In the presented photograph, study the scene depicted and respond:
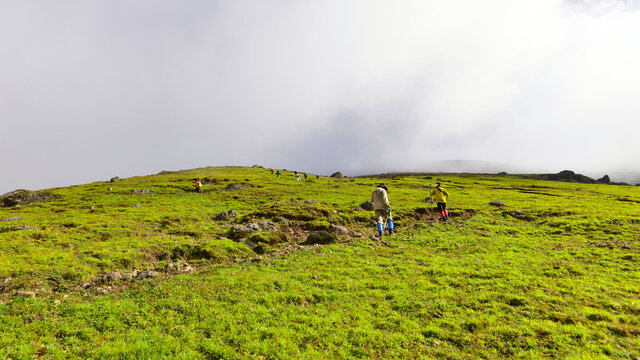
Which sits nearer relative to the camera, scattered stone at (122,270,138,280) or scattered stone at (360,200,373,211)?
scattered stone at (122,270,138,280)

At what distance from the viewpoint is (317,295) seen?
42.4ft

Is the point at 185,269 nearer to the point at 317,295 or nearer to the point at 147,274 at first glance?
the point at 147,274

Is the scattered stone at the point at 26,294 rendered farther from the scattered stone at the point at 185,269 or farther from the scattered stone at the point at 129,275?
the scattered stone at the point at 185,269

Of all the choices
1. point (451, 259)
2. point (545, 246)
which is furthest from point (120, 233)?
point (545, 246)

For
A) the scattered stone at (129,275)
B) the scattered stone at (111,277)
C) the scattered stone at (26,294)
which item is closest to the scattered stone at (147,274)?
the scattered stone at (129,275)

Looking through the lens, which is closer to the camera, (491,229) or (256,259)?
(256,259)

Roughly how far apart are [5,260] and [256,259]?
50.1 ft

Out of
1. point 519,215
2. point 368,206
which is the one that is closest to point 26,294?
point 368,206

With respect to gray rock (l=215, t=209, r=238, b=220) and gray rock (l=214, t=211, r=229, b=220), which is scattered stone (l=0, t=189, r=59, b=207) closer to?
gray rock (l=214, t=211, r=229, b=220)

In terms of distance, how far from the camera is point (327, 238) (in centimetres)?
2383

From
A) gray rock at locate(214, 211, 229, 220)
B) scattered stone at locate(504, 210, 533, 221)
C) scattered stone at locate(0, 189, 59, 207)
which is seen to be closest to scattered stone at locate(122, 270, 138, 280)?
gray rock at locate(214, 211, 229, 220)

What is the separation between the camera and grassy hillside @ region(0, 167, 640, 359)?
886 centimetres

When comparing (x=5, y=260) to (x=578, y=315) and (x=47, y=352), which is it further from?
(x=578, y=315)

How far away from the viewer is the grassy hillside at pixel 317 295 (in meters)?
8.86
